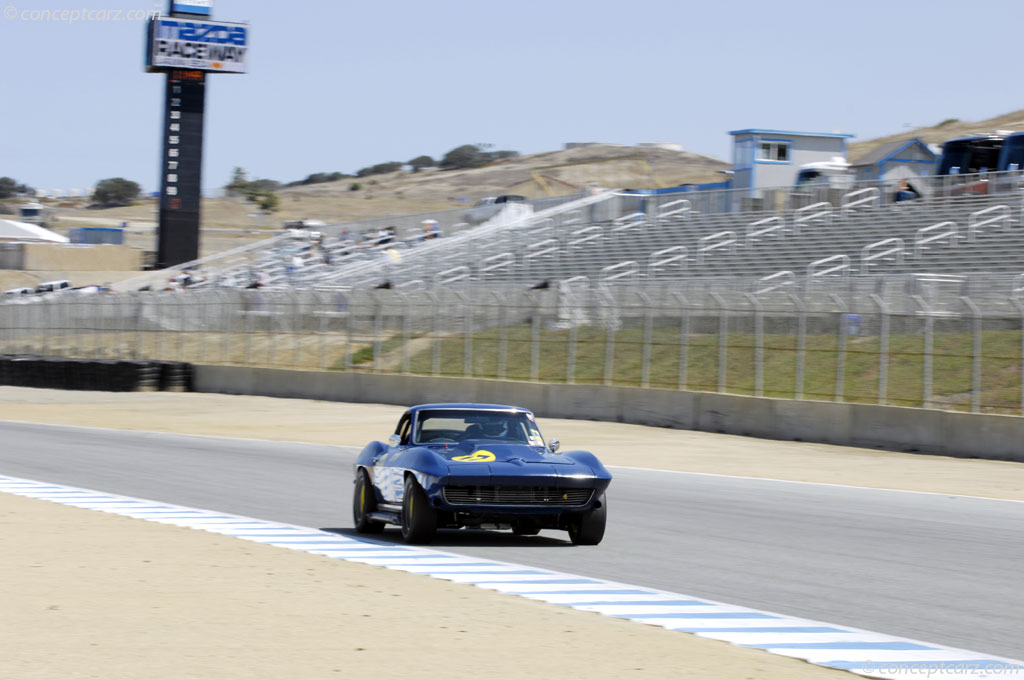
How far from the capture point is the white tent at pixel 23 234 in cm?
8831

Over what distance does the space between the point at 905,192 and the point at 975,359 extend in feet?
59.3

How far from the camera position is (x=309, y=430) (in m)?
28.6

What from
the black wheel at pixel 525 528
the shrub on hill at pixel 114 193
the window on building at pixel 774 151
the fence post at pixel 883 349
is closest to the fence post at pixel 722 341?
the fence post at pixel 883 349

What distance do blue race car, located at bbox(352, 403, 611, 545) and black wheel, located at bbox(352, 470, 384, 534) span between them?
1cm

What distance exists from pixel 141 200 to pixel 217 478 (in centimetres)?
16439

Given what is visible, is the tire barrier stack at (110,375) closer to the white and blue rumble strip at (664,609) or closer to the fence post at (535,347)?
the fence post at (535,347)

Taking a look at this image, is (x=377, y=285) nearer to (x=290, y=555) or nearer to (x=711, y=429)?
(x=711, y=429)

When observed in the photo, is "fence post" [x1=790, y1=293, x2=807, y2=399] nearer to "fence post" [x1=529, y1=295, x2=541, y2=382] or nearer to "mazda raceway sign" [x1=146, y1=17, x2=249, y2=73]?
"fence post" [x1=529, y1=295, x2=541, y2=382]

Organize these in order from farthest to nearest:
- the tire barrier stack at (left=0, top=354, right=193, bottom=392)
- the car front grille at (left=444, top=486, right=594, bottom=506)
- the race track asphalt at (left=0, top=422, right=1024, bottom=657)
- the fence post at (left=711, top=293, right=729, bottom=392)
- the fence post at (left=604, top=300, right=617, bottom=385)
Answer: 1. the tire barrier stack at (left=0, top=354, right=193, bottom=392)
2. the fence post at (left=604, top=300, right=617, bottom=385)
3. the fence post at (left=711, top=293, right=729, bottom=392)
4. the car front grille at (left=444, top=486, right=594, bottom=506)
5. the race track asphalt at (left=0, top=422, right=1024, bottom=657)

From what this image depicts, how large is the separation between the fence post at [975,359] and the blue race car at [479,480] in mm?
12577

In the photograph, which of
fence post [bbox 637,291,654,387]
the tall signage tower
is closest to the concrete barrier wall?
fence post [bbox 637,291,654,387]

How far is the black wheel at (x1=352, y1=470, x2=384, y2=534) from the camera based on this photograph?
37.7ft

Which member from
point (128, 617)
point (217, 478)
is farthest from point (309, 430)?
point (128, 617)

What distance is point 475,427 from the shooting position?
11.4 meters
